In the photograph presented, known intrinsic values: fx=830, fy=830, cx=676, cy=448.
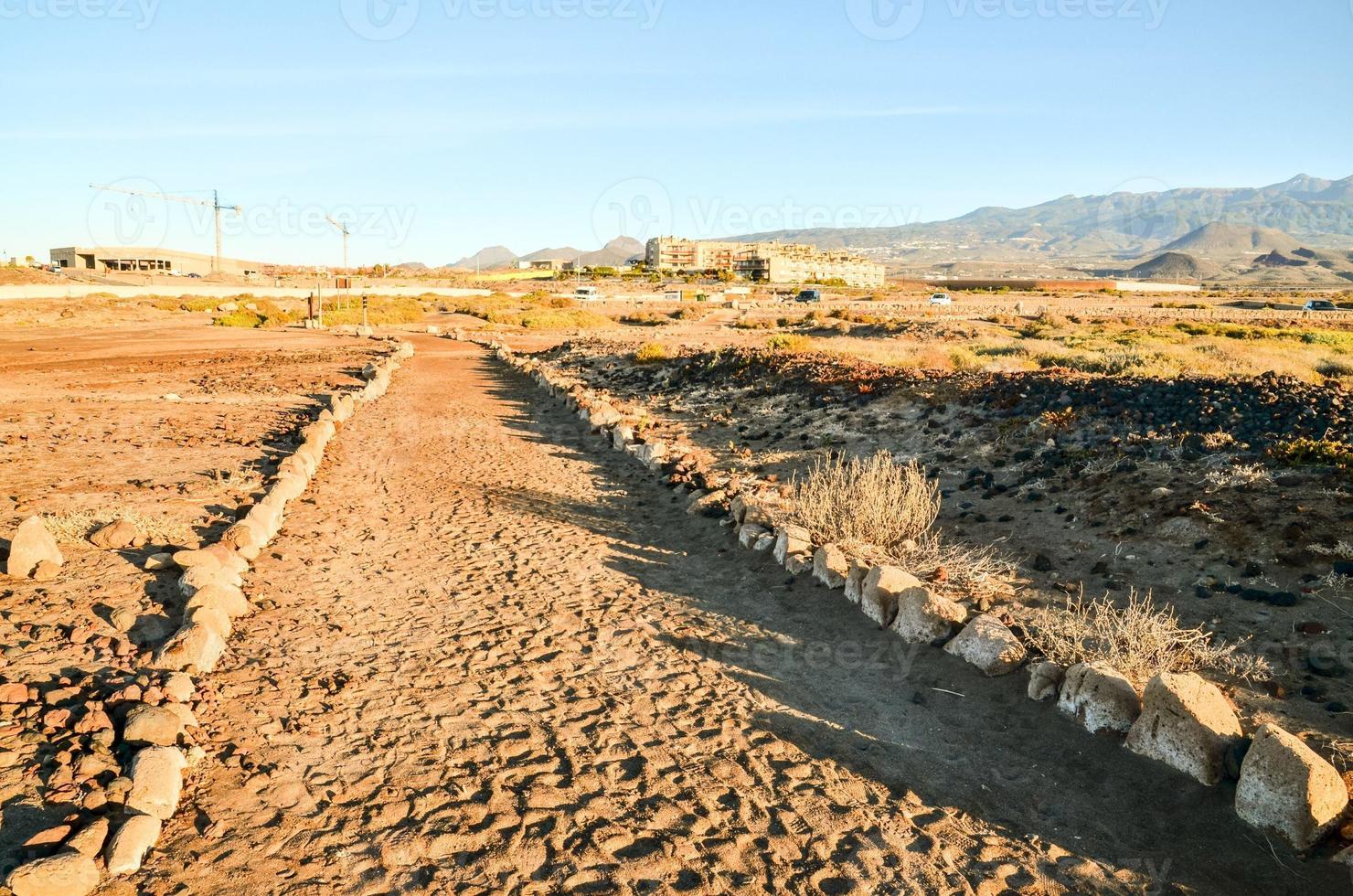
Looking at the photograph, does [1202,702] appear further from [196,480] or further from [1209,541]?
[196,480]

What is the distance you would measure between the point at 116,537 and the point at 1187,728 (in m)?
8.21

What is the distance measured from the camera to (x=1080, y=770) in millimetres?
4414

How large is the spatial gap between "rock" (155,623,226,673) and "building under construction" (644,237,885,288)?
114136 mm

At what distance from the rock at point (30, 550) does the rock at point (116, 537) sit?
1.40ft

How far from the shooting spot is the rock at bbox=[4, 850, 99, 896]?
317 cm

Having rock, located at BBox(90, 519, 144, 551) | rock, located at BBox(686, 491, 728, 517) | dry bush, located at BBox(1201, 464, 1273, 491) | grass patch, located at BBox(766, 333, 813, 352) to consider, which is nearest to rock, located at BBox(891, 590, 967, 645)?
rock, located at BBox(686, 491, 728, 517)

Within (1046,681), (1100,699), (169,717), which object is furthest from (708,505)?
(169,717)

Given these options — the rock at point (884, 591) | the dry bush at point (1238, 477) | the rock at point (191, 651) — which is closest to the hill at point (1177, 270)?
the dry bush at point (1238, 477)

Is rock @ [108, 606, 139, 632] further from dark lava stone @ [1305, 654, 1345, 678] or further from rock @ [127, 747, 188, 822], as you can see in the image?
dark lava stone @ [1305, 654, 1345, 678]

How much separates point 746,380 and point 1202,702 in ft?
45.6

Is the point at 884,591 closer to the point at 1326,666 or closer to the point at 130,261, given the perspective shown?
the point at 1326,666

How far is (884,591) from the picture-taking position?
632 centimetres

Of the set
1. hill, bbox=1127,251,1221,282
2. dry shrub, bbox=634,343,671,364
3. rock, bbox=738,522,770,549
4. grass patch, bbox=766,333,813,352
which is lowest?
rock, bbox=738,522,770,549

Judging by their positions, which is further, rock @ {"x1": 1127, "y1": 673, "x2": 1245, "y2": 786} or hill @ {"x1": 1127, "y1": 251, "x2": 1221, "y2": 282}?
hill @ {"x1": 1127, "y1": 251, "x2": 1221, "y2": 282}
